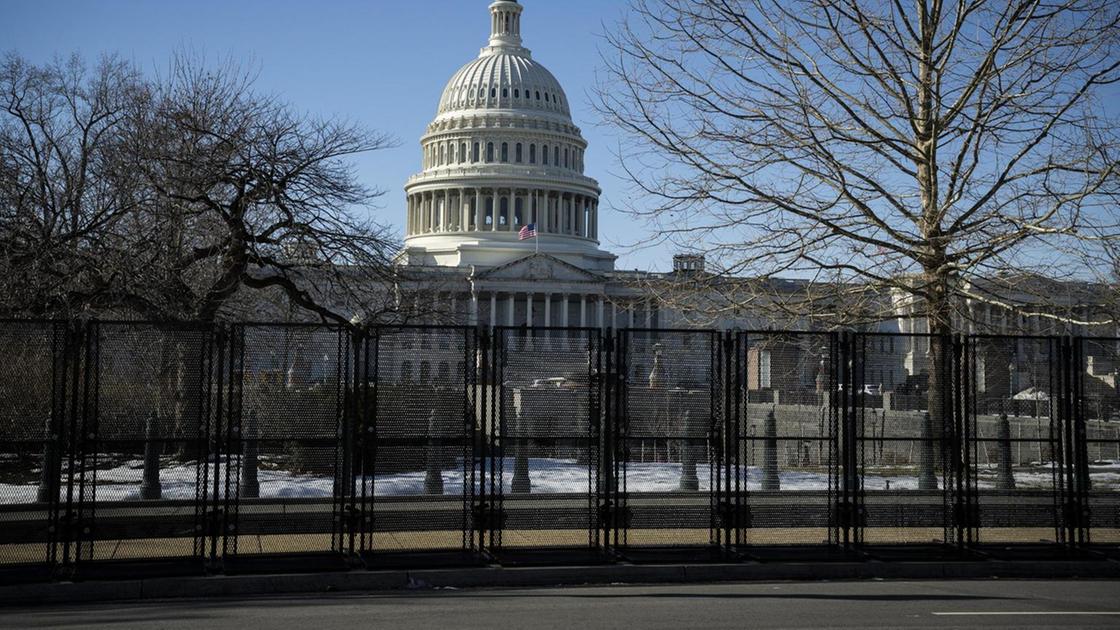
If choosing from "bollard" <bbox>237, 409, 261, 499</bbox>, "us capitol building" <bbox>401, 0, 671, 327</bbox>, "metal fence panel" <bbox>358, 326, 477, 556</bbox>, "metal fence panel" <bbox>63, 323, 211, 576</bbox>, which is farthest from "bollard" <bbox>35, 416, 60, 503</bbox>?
"us capitol building" <bbox>401, 0, 671, 327</bbox>

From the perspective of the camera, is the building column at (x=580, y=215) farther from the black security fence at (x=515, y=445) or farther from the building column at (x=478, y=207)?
the black security fence at (x=515, y=445)

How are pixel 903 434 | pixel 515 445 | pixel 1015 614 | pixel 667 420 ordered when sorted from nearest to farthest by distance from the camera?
pixel 1015 614
pixel 515 445
pixel 667 420
pixel 903 434

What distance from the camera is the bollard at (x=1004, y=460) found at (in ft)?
52.2

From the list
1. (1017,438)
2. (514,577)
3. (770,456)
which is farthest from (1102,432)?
(514,577)

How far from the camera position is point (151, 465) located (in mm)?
14250

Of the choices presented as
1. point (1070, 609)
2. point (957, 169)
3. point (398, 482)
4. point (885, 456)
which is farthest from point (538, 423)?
point (957, 169)

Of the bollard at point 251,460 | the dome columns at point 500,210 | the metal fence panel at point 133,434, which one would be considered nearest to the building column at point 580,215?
the dome columns at point 500,210

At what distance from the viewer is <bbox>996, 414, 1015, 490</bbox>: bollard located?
15.9 m

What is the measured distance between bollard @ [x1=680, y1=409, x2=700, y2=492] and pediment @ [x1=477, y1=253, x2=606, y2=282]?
100503mm

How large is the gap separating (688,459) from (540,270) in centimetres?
10191

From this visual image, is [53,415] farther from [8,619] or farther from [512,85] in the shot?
[512,85]

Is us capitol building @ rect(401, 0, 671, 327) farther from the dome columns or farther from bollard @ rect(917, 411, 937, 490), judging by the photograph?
bollard @ rect(917, 411, 937, 490)

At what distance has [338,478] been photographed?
14.3 metres

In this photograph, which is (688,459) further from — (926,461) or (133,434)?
(133,434)
